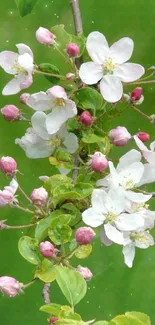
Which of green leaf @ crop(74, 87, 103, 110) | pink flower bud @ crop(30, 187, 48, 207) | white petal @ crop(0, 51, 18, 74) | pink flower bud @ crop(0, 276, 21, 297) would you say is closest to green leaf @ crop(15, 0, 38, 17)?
white petal @ crop(0, 51, 18, 74)

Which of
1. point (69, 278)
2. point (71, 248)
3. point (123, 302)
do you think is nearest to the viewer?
point (69, 278)

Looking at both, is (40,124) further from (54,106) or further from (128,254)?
(128,254)

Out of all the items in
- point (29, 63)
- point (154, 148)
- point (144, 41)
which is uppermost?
point (29, 63)

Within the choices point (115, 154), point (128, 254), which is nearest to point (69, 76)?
point (128, 254)

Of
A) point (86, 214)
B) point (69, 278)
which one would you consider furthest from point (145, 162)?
point (69, 278)

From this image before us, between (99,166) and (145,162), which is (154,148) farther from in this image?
(99,166)

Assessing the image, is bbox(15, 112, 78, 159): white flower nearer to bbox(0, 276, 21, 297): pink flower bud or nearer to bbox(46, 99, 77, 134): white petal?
bbox(46, 99, 77, 134): white petal
